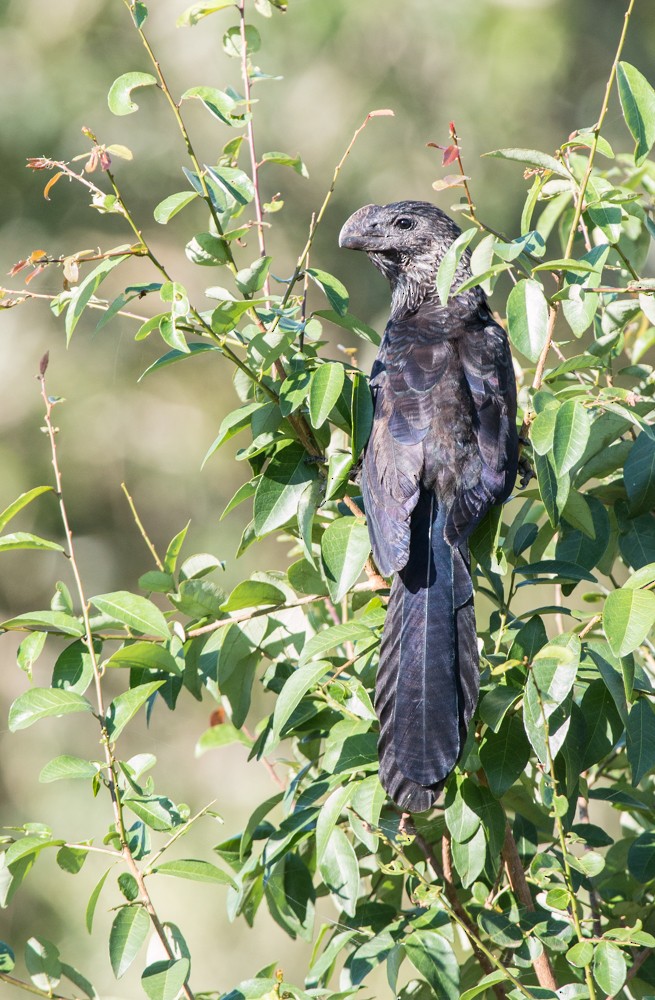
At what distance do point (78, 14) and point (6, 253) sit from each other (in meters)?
1.30

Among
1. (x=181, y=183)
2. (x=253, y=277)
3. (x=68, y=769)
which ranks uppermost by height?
(x=181, y=183)

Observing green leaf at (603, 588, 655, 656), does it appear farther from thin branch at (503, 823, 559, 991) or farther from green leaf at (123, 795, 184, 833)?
green leaf at (123, 795, 184, 833)

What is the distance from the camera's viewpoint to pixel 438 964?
52.9 inches

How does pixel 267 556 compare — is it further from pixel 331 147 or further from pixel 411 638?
pixel 411 638

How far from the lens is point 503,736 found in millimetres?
1438

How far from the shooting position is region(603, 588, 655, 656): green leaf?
49.2 inches

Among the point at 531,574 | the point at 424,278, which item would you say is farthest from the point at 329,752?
the point at 424,278

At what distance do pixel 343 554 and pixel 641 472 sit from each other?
47cm

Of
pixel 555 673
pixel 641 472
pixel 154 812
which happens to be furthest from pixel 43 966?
pixel 641 472

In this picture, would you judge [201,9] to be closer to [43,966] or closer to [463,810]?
[463,810]

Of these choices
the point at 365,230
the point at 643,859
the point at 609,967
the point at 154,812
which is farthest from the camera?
the point at 365,230

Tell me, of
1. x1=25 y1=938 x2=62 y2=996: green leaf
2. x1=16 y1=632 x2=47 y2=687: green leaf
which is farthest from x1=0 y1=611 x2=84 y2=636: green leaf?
x1=25 y1=938 x2=62 y2=996: green leaf

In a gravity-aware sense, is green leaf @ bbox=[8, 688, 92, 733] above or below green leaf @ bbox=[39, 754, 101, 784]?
above

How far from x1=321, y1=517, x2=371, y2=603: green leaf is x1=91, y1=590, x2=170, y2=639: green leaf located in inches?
10.5
